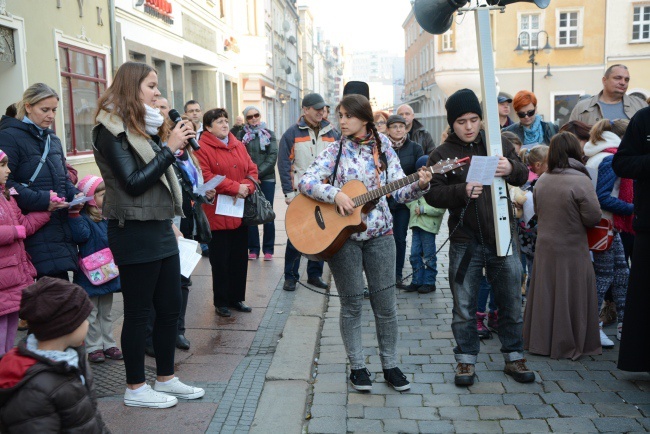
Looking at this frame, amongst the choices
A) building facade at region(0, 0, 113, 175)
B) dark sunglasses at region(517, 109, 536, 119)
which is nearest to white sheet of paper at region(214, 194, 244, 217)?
dark sunglasses at region(517, 109, 536, 119)

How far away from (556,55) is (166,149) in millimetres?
39712

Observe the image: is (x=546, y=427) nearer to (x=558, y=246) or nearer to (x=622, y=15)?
(x=558, y=246)

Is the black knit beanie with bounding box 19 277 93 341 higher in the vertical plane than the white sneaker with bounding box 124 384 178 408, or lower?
higher

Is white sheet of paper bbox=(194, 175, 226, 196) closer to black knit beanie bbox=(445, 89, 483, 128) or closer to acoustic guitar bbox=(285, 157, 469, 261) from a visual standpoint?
acoustic guitar bbox=(285, 157, 469, 261)

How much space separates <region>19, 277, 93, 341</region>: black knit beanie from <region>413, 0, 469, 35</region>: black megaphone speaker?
3448 mm

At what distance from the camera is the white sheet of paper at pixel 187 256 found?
520 cm

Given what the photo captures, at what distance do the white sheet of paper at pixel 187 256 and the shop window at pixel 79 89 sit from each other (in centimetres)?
728

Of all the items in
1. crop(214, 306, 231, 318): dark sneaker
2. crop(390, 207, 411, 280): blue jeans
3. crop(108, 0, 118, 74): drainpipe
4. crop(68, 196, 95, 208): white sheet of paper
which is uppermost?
crop(108, 0, 118, 74): drainpipe

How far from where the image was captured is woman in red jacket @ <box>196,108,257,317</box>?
6586 millimetres

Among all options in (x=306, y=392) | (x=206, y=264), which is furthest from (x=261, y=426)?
(x=206, y=264)

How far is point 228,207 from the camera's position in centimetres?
658

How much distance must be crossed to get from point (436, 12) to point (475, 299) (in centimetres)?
210

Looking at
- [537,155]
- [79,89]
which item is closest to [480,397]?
[537,155]

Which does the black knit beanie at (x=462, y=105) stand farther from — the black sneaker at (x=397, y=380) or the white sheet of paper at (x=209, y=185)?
the white sheet of paper at (x=209, y=185)
